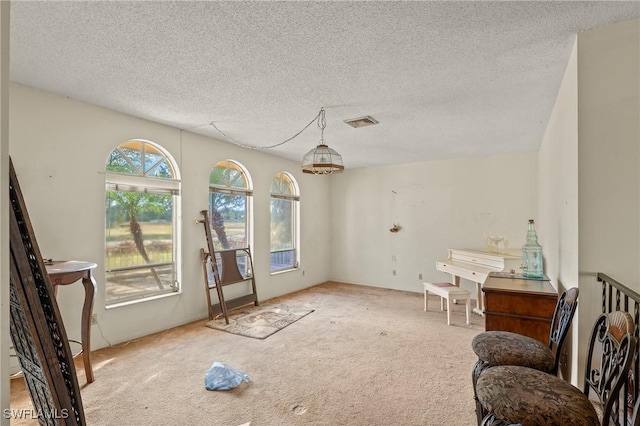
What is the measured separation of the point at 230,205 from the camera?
16.1 ft

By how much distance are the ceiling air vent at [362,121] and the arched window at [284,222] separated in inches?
94.2

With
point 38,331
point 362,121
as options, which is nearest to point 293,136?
point 362,121

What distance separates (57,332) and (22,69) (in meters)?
2.21

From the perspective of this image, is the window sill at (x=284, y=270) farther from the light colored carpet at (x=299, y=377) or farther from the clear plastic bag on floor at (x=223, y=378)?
the clear plastic bag on floor at (x=223, y=378)

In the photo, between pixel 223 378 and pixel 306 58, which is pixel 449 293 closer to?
pixel 223 378

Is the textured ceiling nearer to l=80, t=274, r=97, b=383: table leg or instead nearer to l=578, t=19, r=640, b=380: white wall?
l=578, t=19, r=640, b=380: white wall

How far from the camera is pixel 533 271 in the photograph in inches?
126

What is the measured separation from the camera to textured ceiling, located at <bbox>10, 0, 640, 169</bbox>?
1.75m

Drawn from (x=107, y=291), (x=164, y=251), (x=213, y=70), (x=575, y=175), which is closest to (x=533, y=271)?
(x=575, y=175)

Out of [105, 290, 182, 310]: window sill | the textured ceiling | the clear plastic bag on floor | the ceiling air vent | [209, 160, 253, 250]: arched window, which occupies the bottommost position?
the clear plastic bag on floor

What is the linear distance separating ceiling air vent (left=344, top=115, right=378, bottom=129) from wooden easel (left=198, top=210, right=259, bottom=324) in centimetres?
228

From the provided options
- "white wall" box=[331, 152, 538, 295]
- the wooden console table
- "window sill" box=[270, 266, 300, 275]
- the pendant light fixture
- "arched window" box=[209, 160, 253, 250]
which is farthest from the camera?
"window sill" box=[270, 266, 300, 275]

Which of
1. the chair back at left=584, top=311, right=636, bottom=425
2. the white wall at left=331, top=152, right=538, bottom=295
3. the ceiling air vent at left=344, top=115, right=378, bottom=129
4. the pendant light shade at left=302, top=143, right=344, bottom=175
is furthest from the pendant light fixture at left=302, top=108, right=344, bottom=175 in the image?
the white wall at left=331, top=152, right=538, bottom=295

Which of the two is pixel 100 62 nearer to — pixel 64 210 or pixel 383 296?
pixel 64 210
